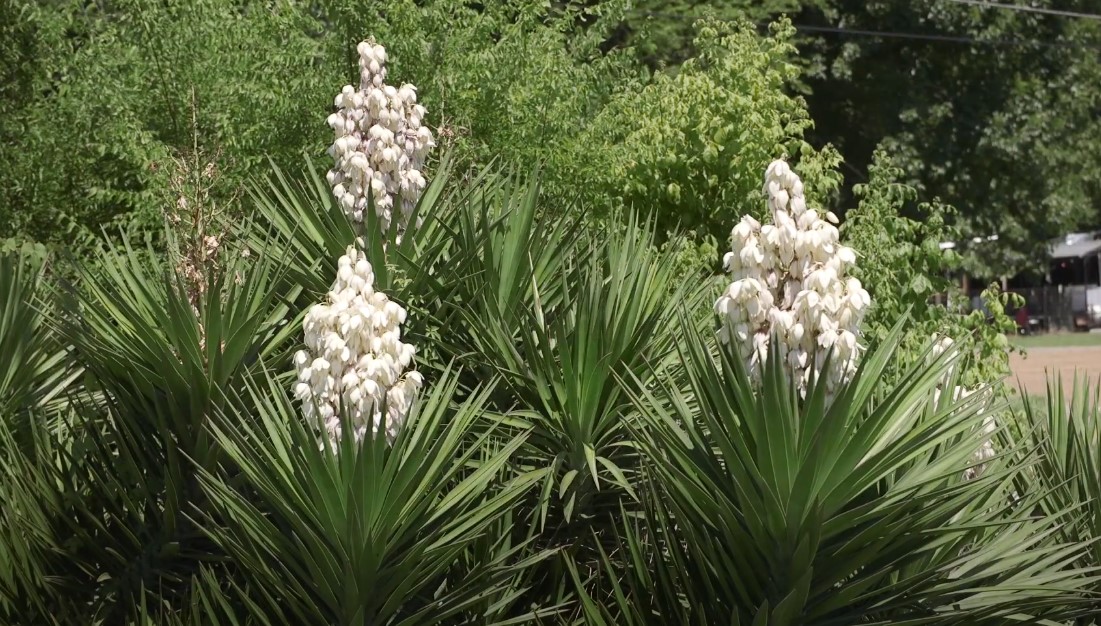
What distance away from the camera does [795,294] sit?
408 centimetres

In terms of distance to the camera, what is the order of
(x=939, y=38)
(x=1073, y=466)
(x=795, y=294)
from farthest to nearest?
(x=939, y=38), (x=1073, y=466), (x=795, y=294)

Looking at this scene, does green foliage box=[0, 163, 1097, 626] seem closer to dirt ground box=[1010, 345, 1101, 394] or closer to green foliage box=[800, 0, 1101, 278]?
dirt ground box=[1010, 345, 1101, 394]

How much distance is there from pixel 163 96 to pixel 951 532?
7.82 m

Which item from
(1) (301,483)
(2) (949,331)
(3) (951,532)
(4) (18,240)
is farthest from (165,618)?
(4) (18,240)

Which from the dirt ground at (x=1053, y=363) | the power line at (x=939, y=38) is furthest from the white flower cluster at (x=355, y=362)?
the power line at (x=939, y=38)

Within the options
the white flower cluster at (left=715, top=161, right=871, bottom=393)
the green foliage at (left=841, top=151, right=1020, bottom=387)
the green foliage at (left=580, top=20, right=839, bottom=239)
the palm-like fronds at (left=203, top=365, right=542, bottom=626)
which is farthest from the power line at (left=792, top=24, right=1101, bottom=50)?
the palm-like fronds at (left=203, top=365, right=542, bottom=626)

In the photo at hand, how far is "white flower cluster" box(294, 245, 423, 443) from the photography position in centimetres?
409

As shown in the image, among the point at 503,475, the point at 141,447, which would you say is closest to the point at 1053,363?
the point at 503,475

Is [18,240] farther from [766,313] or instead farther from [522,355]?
[766,313]

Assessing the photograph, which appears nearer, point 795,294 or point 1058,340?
point 795,294

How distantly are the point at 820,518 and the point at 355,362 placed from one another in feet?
4.93

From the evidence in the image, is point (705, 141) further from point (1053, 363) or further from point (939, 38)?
point (1053, 363)

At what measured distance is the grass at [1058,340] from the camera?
3434cm

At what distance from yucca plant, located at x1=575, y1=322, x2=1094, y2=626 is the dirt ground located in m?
18.1
